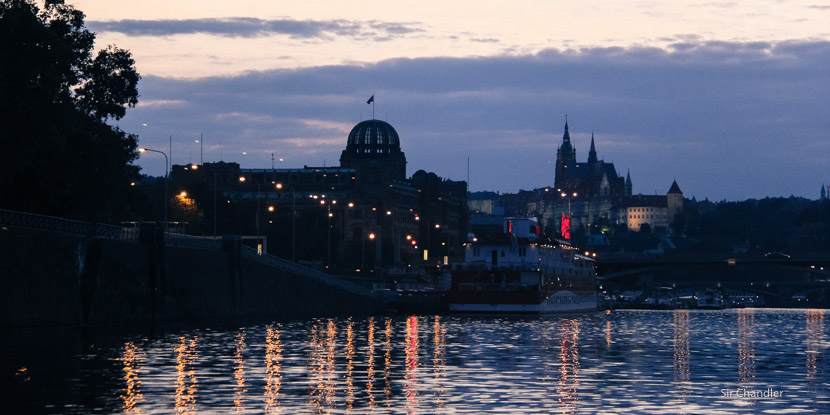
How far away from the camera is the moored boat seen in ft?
457

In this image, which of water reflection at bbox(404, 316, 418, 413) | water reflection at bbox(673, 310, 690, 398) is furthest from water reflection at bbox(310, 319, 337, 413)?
water reflection at bbox(673, 310, 690, 398)

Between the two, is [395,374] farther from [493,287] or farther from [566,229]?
[566,229]

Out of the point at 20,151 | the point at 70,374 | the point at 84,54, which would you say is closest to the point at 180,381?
the point at 70,374

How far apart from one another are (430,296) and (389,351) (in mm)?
82856

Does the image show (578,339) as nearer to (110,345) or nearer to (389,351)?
(389,351)

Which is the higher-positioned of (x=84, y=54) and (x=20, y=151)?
(x=84, y=54)

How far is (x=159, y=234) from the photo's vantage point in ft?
319

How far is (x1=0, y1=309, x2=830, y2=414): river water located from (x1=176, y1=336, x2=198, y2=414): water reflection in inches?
2.4

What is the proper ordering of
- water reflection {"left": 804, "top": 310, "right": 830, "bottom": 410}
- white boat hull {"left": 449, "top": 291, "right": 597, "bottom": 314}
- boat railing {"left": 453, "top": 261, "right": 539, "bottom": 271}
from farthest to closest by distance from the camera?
boat railing {"left": 453, "top": 261, "right": 539, "bottom": 271}, white boat hull {"left": 449, "top": 291, "right": 597, "bottom": 314}, water reflection {"left": 804, "top": 310, "right": 830, "bottom": 410}

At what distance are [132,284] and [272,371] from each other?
1647 inches

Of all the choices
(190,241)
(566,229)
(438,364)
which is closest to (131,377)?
(438,364)

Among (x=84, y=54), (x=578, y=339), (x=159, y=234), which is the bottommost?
(x=578, y=339)

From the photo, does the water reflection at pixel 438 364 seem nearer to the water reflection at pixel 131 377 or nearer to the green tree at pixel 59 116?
the water reflection at pixel 131 377

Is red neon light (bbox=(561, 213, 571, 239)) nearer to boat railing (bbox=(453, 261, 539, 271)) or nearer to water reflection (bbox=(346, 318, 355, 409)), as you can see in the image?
boat railing (bbox=(453, 261, 539, 271))
